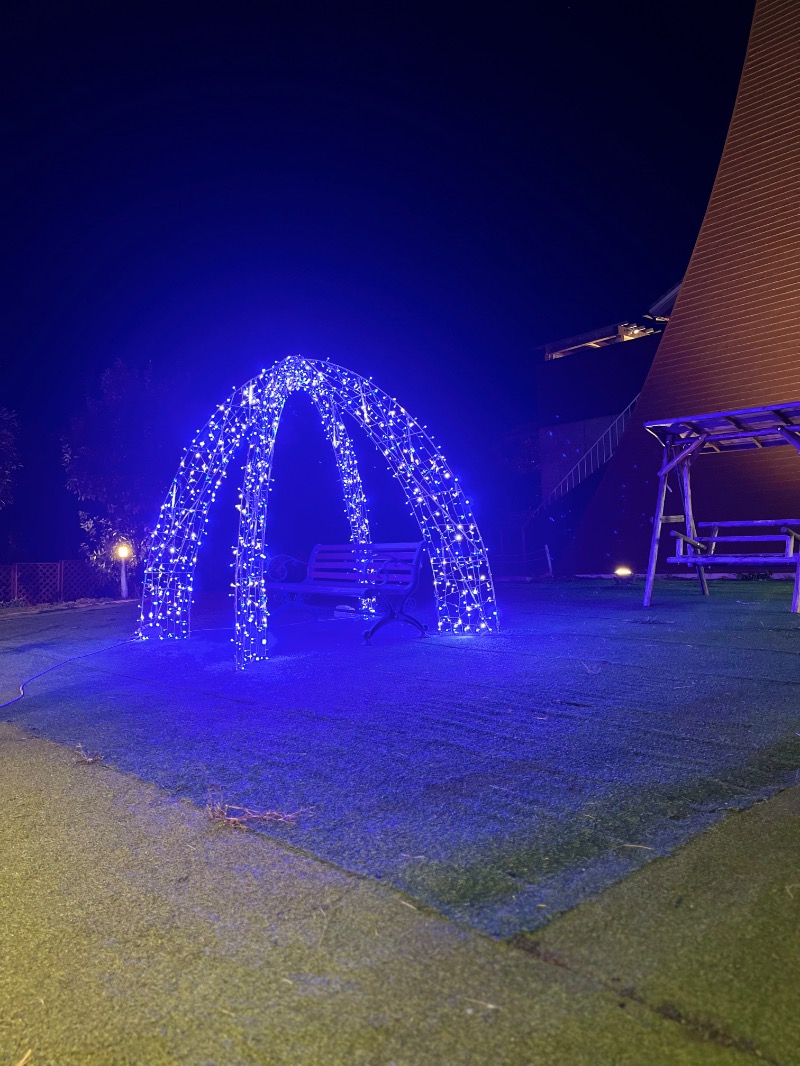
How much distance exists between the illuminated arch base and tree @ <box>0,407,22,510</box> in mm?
7300

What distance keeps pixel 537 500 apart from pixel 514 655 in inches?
827

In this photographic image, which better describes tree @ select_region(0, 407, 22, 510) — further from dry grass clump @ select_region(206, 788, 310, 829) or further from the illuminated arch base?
dry grass clump @ select_region(206, 788, 310, 829)

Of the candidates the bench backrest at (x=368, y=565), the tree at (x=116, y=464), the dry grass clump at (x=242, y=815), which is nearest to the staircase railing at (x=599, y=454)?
the tree at (x=116, y=464)

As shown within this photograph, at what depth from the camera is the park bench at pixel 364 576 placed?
813 cm

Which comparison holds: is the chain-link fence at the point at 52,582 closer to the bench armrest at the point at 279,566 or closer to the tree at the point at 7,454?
the tree at the point at 7,454

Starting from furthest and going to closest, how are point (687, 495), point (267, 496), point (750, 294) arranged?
point (750, 294), point (687, 495), point (267, 496)

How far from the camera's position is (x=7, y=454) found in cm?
1499

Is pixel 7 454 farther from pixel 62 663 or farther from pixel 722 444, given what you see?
pixel 722 444

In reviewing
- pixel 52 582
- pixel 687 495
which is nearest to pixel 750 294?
pixel 687 495

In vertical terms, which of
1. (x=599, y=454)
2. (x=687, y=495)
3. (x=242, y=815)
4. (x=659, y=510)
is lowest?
(x=242, y=815)

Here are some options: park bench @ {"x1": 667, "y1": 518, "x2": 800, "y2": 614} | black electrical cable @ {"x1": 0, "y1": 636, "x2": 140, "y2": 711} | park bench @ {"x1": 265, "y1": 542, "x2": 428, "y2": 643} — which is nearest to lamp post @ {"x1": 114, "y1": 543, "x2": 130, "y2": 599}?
park bench @ {"x1": 265, "y1": 542, "x2": 428, "y2": 643}

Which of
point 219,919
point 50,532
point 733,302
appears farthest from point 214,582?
point 219,919

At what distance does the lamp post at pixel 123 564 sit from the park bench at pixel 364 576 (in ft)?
18.4

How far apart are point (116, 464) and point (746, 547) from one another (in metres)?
12.3
